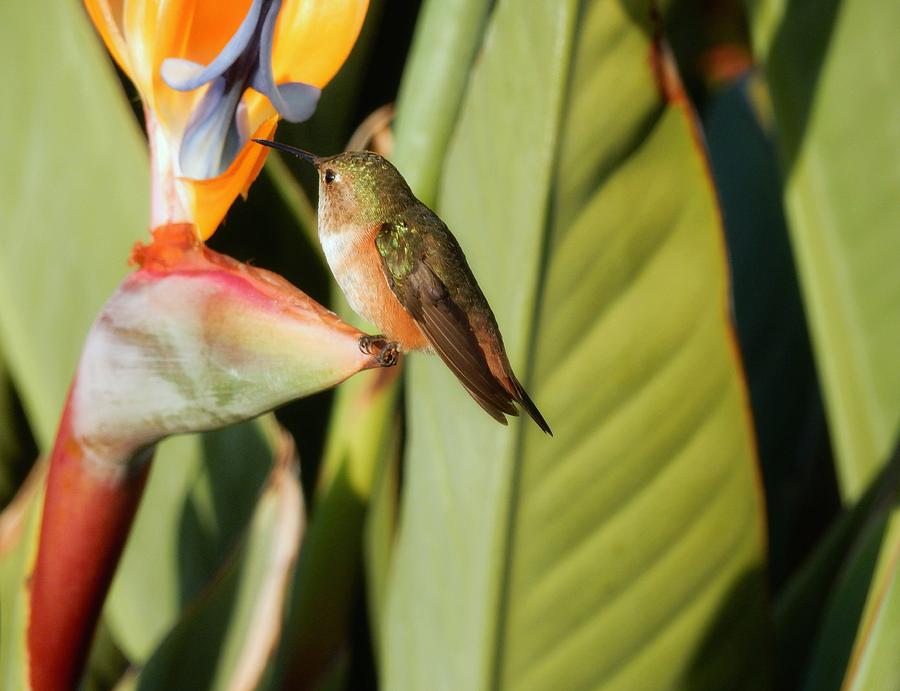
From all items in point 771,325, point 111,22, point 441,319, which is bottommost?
point 771,325

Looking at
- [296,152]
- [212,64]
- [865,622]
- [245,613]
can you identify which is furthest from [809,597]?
[212,64]

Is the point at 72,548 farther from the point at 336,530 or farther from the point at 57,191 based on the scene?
the point at 57,191

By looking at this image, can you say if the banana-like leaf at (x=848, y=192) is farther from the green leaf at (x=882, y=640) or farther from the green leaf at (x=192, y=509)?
the green leaf at (x=192, y=509)

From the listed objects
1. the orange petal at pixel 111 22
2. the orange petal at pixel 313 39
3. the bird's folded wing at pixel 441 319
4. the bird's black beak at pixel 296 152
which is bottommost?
the bird's folded wing at pixel 441 319

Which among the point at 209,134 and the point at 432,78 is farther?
the point at 432,78

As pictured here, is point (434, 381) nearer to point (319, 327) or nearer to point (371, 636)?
point (319, 327)

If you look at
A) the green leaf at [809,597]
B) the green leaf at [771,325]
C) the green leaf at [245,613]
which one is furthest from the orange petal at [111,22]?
the green leaf at [771,325]

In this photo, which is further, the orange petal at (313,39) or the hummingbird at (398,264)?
the hummingbird at (398,264)

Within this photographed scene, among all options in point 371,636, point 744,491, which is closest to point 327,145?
point 371,636
